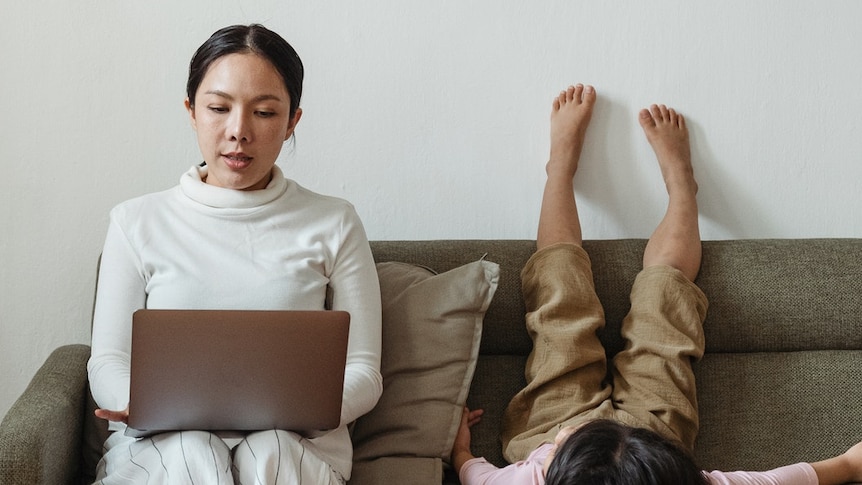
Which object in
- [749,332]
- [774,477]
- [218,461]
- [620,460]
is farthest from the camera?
[749,332]

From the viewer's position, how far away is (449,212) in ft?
7.54

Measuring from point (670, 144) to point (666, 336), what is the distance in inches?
19.8

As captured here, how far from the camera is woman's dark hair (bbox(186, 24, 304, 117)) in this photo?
69.6 inches

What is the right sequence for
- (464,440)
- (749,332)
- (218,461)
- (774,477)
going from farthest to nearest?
(749,332), (464,440), (774,477), (218,461)

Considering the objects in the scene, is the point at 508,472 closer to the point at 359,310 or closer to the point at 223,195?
the point at 359,310

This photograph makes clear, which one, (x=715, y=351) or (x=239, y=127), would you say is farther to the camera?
(x=715, y=351)

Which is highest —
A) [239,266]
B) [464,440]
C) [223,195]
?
[223,195]

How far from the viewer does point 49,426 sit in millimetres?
1599

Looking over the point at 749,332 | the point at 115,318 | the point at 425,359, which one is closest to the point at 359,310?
the point at 425,359

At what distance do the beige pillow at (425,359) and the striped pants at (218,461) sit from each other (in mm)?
289

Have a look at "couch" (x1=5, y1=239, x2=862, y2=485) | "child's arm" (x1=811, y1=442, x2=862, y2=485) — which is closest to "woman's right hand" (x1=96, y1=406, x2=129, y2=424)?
"couch" (x1=5, y1=239, x2=862, y2=485)

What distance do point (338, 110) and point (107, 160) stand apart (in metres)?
0.52

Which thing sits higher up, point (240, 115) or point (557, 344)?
point (240, 115)

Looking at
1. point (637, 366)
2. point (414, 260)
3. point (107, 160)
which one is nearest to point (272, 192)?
point (414, 260)
